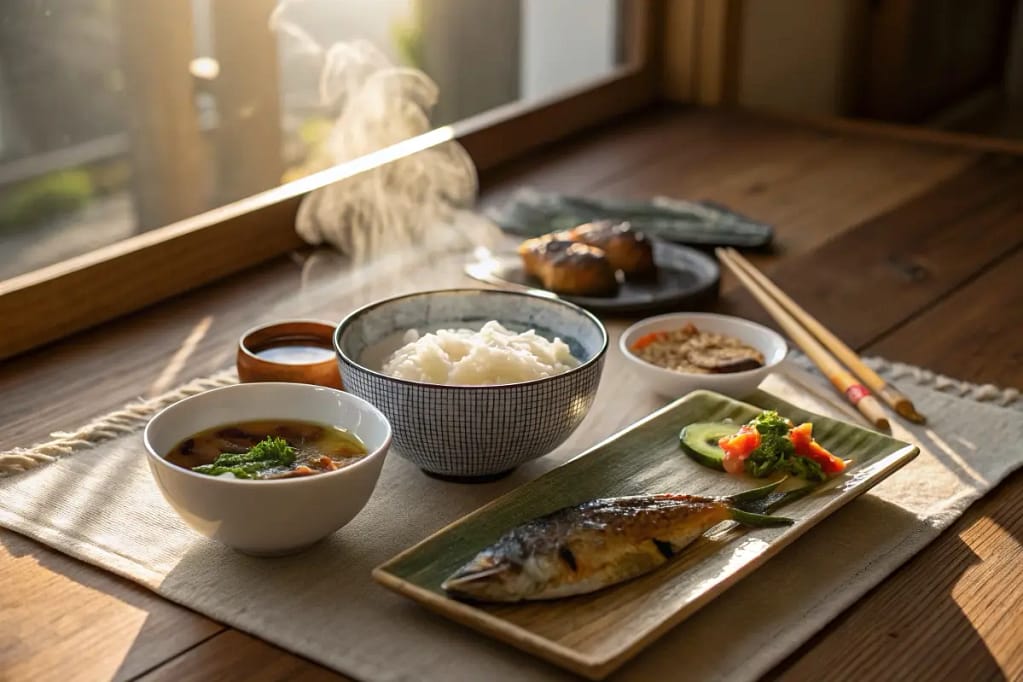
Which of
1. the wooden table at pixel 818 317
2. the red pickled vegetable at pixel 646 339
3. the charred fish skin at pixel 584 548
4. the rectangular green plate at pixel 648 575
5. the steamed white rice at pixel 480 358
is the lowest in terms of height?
the wooden table at pixel 818 317

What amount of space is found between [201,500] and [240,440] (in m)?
0.11

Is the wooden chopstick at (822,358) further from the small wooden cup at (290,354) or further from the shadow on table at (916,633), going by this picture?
the small wooden cup at (290,354)

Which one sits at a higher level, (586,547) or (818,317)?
(586,547)

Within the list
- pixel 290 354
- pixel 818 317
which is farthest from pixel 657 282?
pixel 290 354

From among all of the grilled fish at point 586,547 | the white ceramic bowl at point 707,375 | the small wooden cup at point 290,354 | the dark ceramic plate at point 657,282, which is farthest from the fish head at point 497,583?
the dark ceramic plate at point 657,282

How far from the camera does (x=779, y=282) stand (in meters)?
1.79

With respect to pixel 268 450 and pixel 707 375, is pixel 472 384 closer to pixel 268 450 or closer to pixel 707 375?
pixel 268 450

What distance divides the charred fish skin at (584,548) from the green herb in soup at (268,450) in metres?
0.16

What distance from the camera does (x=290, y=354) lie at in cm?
128

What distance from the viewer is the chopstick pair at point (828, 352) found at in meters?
1.37

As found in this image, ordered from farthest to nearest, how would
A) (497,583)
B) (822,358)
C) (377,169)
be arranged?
(377,169) < (822,358) < (497,583)

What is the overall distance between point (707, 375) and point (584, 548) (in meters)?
0.45

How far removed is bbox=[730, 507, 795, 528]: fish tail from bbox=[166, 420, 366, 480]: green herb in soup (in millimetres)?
319

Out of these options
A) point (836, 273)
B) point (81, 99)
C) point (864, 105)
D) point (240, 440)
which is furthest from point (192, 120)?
point (864, 105)
